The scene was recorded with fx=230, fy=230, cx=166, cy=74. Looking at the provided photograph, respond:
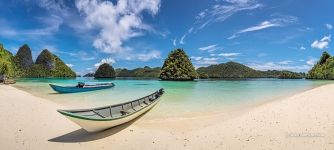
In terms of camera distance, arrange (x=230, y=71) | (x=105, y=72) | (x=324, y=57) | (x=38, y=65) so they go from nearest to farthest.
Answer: (x=324, y=57) < (x=105, y=72) < (x=230, y=71) < (x=38, y=65)

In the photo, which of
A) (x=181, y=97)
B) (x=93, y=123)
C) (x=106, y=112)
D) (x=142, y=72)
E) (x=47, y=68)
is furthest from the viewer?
(x=47, y=68)

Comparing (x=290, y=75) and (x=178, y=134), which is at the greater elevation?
(x=290, y=75)

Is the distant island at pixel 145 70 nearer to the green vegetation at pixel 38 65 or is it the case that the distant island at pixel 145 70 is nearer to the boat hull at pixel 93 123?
the green vegetation at pixel 38 65

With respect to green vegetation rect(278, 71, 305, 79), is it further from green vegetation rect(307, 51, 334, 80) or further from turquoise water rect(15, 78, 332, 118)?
turquoise water rect(15, 78, 332, 118)

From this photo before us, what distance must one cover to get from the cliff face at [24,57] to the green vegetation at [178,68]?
5089 inches

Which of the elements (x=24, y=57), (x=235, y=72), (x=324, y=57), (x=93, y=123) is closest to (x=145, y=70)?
(x=235, y=72)

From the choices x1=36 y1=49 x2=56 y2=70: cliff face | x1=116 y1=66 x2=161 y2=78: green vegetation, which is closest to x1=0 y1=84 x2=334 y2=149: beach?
x1=116 y1=66 x2=161 y2=78: green vegetation

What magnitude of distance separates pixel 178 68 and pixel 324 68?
73.3m

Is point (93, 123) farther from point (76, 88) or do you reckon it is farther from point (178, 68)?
point (178, 68)

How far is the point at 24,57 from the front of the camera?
536 feet

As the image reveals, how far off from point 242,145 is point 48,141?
18.8 ft

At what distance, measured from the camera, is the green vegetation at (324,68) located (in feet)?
321

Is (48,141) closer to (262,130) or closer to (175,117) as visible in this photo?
(175,117)

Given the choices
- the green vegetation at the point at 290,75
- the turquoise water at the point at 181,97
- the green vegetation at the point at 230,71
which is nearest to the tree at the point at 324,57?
the green vegetation at the point at 290,75
